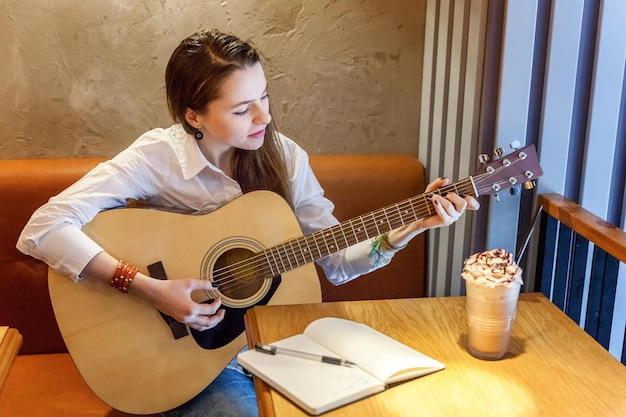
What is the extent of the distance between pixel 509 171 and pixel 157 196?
0.82 metres

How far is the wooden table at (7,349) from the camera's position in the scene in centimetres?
124

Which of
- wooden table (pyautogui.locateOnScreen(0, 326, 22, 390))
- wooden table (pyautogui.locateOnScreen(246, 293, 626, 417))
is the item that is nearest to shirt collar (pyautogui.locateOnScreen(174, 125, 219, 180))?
wooden table (pyautogui.locateOnScreen(246, 293, 626, 417))

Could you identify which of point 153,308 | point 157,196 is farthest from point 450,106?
point 153,308

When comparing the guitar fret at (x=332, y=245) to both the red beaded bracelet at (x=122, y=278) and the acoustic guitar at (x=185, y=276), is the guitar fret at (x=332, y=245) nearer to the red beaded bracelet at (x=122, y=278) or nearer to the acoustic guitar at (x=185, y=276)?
the acoustic guitar at (x=185, y=276)

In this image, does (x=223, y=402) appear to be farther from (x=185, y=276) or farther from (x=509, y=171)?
(x=509, y=171)

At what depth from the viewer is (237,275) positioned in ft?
5.03

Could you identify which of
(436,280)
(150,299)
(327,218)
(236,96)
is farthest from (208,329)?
(436,280)

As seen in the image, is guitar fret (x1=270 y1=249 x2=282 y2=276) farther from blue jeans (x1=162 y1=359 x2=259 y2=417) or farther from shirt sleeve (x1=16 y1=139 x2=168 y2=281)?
shirt sleeve (x1=16 y1=139 x2=168 y2=281)

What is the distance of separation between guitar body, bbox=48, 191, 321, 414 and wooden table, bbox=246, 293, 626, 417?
0.59 ft

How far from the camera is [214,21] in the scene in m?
2.05

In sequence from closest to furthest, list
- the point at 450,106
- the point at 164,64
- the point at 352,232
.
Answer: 1. the point at 352,232
2. the point at 450,106
3. the point at 164,64

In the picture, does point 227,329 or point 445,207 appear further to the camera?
point 227,329

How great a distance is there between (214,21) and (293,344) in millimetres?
1189

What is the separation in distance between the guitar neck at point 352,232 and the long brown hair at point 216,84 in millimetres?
185
